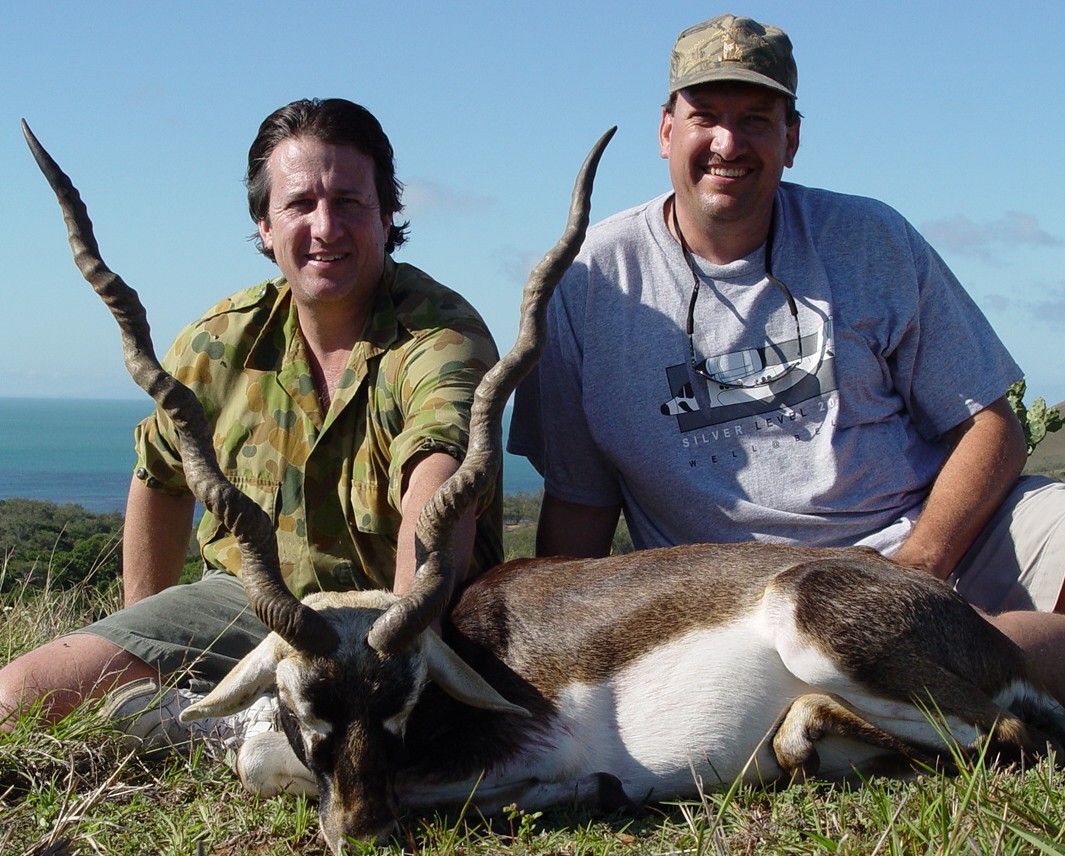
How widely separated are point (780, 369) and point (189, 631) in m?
2.95

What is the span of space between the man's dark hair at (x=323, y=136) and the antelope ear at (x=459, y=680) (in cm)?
247

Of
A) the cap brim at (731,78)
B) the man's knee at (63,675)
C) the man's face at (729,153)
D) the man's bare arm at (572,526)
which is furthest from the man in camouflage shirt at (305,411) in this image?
the cap brim at (731,78)

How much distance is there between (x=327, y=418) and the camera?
5496mm

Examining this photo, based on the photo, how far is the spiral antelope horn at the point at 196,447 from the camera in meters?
3.99

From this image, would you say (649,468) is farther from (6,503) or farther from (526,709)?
(6,503)

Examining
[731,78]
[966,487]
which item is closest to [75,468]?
[731,78]

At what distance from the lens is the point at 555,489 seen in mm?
6375

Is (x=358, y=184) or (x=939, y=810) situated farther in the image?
(x=358, y=184)

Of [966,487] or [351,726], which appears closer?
[351,726]

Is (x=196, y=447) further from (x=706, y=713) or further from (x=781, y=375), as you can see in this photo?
(x=781, y=375)

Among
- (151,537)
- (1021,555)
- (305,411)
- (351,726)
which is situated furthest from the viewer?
(151,537)

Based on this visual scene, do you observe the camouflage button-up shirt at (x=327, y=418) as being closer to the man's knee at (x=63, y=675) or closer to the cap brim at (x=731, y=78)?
the man's knee at (x=63, y=675)

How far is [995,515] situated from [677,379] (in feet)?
5.40

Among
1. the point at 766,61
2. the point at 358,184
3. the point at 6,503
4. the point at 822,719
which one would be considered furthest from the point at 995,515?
the point at 6,503
